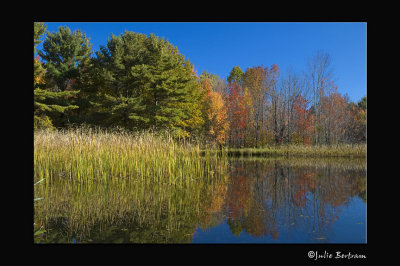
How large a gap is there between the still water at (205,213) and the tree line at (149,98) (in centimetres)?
1005

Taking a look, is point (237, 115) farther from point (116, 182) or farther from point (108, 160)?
point (116, 182)

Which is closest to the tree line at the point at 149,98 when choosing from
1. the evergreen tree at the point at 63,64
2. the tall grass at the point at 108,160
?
the evergreen tree at the point at 63,64

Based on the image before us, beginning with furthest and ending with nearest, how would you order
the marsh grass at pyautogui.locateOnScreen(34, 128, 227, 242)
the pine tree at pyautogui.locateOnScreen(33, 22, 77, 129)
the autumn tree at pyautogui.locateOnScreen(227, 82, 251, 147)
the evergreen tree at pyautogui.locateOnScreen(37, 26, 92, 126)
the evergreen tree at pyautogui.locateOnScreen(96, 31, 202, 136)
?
1. the autumn tree at pyautogui.locateOnScreen(227, 82, 251, 147)
2. the evergreen tree at pyautogui.locateOnScreen(37, 26, 92, 126)
3. the evergreen tree at pyautogui.locateOnScreen(96, 31, 202, 136)
4. the pine tree at pyautogui.locateOnScreen(33, 22, 77, 129)
5. the marsh grass at pyautogui.locateOnScreen(34, 128, 227, 242)

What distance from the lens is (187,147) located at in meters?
8.67

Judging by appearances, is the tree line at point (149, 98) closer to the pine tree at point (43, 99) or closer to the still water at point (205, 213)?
the pine tree at point (43, 99)

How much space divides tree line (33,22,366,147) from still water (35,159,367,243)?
1005cm

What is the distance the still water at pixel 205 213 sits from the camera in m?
3.39

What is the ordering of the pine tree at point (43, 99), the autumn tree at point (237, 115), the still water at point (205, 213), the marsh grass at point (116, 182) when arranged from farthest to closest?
the autumn tree at point (237, 115) → the pine tree at point (43, 99) → the marsh grass at point (116, 182) → the still water at point (205, 213)

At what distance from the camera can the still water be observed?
3.39 metres

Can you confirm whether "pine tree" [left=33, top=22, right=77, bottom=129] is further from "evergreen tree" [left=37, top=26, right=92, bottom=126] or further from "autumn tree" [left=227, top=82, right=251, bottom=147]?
"autumn tree" [left=227, top=82, right=251, bottom=147]

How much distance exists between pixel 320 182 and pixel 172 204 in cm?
488

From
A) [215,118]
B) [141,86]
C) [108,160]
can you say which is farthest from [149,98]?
[108,160]

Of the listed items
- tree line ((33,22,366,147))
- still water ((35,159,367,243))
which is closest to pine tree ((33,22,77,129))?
tree line ((33,22,366,147))
